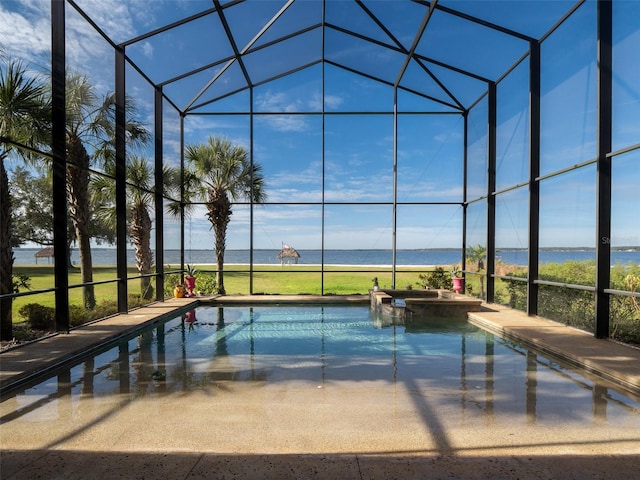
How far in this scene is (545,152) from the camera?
759cm

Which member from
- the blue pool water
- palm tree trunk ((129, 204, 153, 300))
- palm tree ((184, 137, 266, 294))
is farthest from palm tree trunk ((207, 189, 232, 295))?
the blue pool water

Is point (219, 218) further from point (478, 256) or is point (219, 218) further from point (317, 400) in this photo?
point (317, 400)

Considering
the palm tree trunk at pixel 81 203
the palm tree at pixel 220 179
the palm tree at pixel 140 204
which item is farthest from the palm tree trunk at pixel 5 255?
the palm tree at pixel 220 179

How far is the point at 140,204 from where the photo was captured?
10.3 m

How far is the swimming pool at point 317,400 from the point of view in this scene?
2.70 meters

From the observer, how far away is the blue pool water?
3.49m

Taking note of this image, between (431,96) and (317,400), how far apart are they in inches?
389

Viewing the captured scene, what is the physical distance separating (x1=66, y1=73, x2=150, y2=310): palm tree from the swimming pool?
3.03 metres

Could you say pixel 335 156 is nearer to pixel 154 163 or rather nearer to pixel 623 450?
pixel 154 163

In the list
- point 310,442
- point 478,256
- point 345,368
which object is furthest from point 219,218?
point 310,442

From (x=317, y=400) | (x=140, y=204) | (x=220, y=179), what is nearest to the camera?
(x=317, y=400)

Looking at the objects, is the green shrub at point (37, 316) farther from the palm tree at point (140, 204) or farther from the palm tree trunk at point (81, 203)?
the palm tree at point (140, 204)

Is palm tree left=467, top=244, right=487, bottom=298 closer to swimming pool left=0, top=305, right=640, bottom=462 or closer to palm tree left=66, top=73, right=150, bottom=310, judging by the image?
swimming pool left=0, top=305, right=640, bottom=462

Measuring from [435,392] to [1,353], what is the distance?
16.2ft
